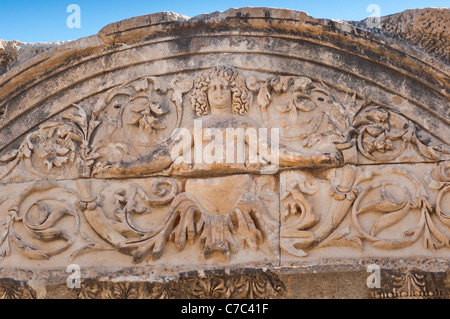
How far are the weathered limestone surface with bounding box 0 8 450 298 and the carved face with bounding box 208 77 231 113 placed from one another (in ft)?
0.05

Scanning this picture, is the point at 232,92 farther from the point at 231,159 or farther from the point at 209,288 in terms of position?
the point at 209,288

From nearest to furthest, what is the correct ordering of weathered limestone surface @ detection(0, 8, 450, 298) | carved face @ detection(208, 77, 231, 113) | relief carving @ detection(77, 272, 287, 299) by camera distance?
relief carving @ detection(77, 272, 287, 299), weathered limestone surface @ detection(0, 8, 450, 298), carved face @ detection(208, 77, 231, 113)

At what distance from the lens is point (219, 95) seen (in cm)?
594

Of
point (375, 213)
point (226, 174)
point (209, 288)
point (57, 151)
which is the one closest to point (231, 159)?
point (226, 174)

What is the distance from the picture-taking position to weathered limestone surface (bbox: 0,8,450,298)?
17.6 ft

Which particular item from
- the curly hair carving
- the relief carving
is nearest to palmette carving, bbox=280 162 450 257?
the relief carving

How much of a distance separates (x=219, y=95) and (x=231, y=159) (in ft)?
1.72

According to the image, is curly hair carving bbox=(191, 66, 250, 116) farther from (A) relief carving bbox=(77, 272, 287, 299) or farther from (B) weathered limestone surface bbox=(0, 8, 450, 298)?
(A) relief carving bbox=(77, 272, 287, 299)

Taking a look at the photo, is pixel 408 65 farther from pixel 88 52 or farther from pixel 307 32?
pixel 88 52

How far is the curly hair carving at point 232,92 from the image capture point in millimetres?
5945

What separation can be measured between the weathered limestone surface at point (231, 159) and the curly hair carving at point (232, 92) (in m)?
0.01

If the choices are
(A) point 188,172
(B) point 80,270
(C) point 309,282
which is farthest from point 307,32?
(B) point 80,270

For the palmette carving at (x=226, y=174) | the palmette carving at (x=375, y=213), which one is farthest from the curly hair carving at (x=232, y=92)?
the palmette carving at (x=375, y=213)
